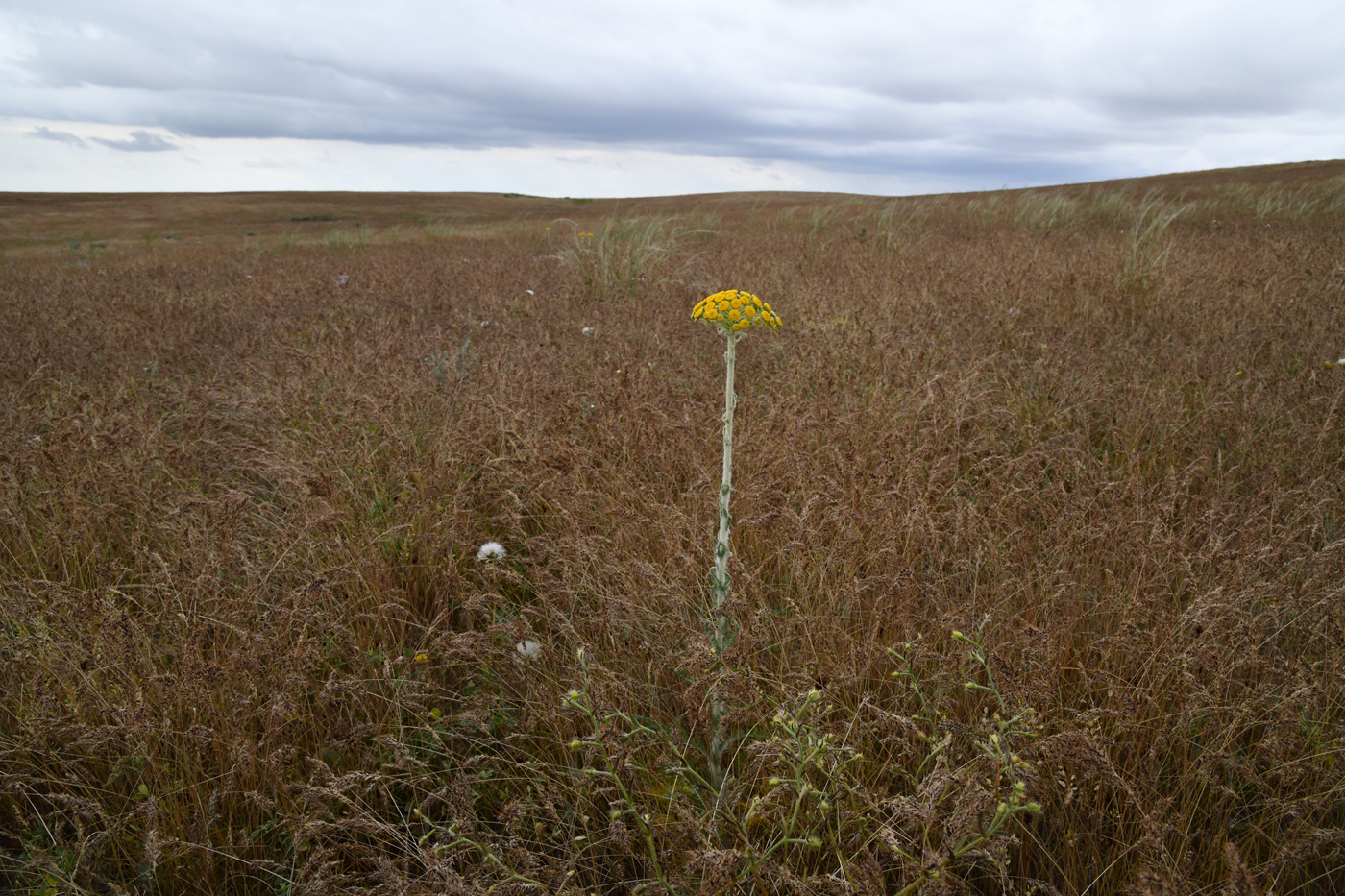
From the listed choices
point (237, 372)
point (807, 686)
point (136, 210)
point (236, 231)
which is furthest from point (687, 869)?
point (136, 210)

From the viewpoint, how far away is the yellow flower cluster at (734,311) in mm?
1524

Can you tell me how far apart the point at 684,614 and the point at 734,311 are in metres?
0.80

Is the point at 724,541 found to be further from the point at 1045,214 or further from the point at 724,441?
the point at 1045,214

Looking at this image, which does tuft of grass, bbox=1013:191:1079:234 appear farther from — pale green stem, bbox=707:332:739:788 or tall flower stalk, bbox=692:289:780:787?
pale green stem, bbox=707:332:739:788

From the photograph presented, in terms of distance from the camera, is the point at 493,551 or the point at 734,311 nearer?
the point at 734,311

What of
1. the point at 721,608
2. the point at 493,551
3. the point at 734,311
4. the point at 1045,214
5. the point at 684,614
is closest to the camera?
the point at 721,608

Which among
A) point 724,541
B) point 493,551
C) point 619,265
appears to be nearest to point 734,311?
point 724,541

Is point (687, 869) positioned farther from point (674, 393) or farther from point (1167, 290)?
point (1167, 290)

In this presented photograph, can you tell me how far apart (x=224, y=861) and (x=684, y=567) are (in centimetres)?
123

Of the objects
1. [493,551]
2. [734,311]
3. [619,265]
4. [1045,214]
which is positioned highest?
[1045,214]

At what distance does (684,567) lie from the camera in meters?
1.85

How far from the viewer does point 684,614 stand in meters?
1.70

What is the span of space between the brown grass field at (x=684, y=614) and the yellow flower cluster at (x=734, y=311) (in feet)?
1.60

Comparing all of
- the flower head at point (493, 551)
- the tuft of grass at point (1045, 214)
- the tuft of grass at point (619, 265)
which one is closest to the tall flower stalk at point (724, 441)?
the flower head at point (493, 551)
